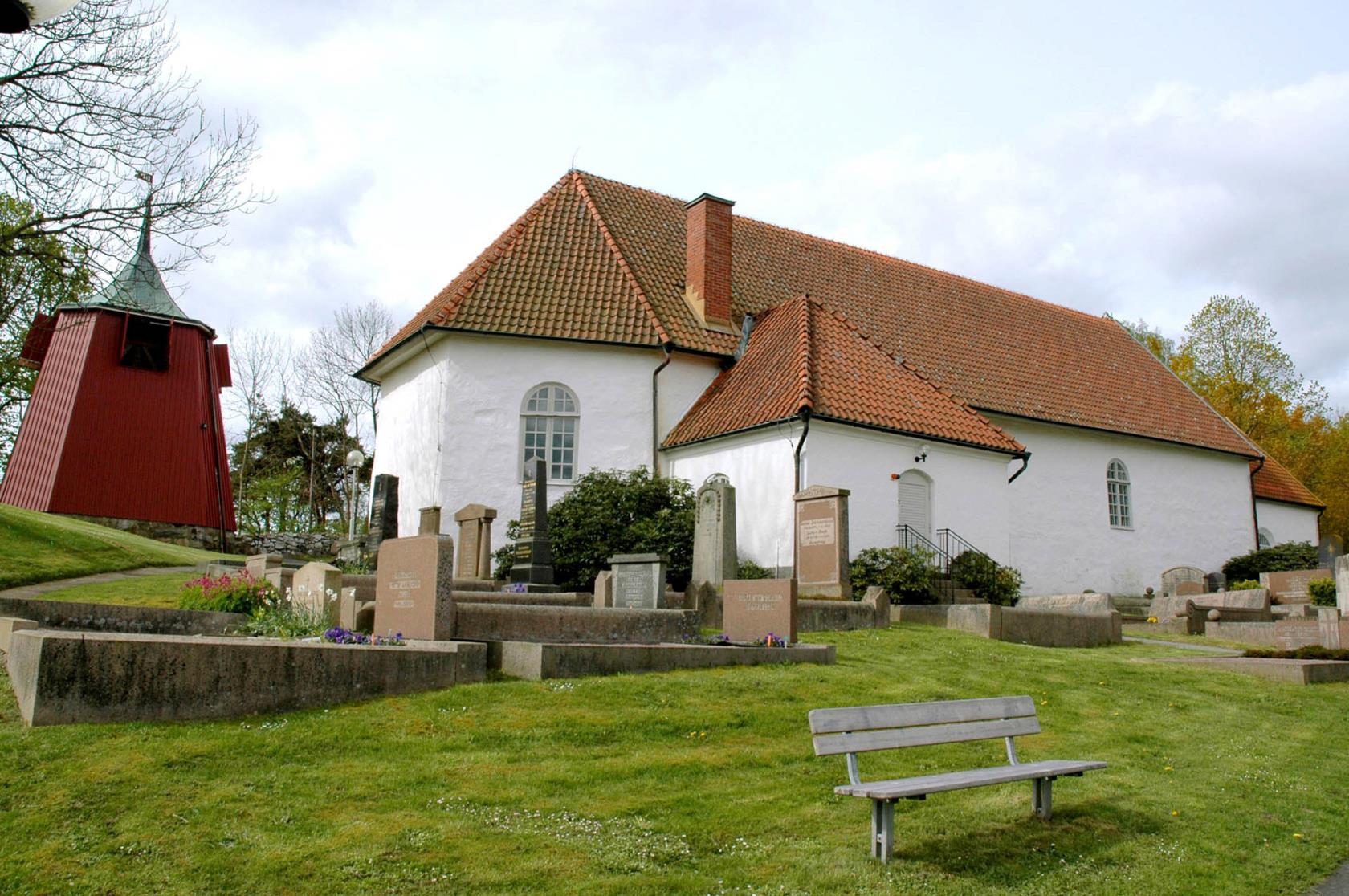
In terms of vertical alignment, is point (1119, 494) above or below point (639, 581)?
above

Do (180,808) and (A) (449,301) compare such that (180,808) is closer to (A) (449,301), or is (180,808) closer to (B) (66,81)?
(B) (66,81)

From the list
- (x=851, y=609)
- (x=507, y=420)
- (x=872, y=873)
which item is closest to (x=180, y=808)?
(x=872, y=873)

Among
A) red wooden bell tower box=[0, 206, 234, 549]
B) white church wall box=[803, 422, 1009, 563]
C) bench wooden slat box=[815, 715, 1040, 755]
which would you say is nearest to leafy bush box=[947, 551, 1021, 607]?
white church wall box=[803, 422, 1009, 563]

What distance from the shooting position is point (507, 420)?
814 inches

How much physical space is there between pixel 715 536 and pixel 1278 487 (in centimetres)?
2192

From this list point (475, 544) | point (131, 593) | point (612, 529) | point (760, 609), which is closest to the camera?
point (760, 609)

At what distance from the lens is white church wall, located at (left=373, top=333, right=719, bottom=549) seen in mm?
20391

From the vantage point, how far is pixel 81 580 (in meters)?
15.2

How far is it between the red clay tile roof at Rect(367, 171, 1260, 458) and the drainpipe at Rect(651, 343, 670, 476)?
2.02 feet

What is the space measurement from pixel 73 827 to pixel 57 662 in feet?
5.15

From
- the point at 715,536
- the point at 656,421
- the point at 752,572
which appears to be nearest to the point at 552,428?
the point at 656,421

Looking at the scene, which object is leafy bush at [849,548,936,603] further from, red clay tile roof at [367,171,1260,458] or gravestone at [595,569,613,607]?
red clay tile roof at [367,171,1260,458]

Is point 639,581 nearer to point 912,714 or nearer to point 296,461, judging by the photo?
point 912,714

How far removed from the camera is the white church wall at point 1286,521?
29703 millimetres
